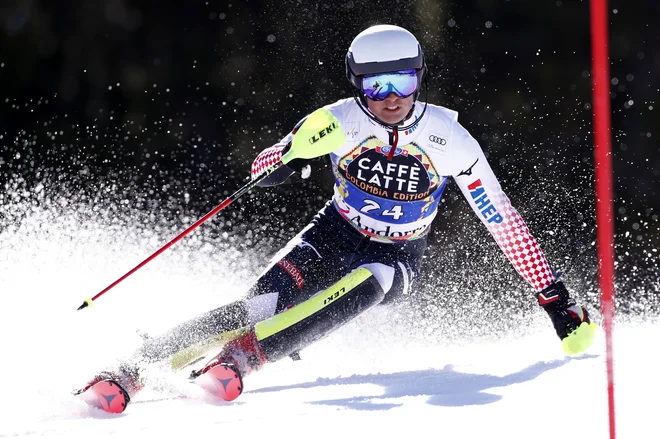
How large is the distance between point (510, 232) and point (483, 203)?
0.52 ft

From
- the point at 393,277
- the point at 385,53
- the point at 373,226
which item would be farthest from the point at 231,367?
the point at 385,53

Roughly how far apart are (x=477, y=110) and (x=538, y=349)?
2811mm

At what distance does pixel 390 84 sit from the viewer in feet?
10.9

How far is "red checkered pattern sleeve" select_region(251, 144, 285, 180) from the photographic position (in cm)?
349

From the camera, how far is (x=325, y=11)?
277 inches

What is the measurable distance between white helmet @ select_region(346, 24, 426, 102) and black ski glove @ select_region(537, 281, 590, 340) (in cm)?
94

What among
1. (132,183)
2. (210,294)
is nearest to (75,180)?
(132,183)

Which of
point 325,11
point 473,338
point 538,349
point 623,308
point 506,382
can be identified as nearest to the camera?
point 506,382

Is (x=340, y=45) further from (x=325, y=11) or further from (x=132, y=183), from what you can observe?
(x=132, y=183)

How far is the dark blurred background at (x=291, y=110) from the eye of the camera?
624 centimetres

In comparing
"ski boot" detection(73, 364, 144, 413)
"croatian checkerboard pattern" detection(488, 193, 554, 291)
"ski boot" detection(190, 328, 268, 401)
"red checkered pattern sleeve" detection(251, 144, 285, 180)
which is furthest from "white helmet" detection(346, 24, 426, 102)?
"ski boot" detection(73, 364, 144, 413)

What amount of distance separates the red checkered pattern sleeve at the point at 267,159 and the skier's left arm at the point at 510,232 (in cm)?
69

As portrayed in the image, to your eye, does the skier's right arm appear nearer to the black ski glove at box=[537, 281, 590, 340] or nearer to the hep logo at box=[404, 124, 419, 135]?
the hep logo at box=[404, 124, 419, 135]

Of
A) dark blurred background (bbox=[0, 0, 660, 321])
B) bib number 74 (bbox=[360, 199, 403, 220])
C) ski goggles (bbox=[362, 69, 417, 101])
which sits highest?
dark blurred background (bbox=[0, 0, 660, 321])
